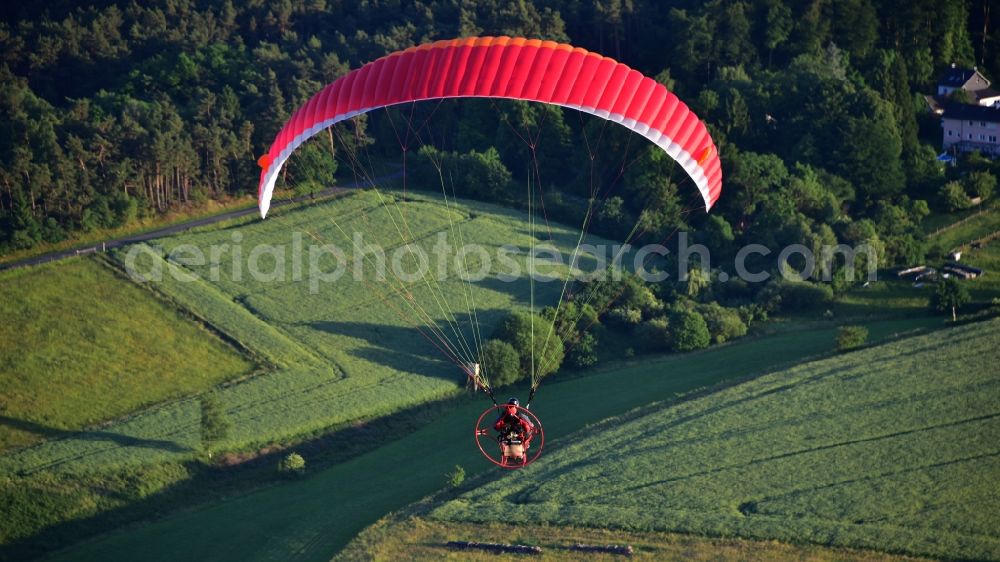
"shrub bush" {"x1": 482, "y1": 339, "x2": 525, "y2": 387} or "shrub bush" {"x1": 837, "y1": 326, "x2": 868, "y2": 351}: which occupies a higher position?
"shrub bush" {"x1": 837, "y1": 326, "x2": 868, "y2": 351}

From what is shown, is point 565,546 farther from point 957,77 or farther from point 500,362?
point 957,77

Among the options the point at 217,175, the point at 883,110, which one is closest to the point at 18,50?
the point at 217,175

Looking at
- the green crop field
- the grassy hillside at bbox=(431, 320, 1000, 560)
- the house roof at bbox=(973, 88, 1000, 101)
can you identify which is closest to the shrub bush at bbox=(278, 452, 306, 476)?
the green crop field

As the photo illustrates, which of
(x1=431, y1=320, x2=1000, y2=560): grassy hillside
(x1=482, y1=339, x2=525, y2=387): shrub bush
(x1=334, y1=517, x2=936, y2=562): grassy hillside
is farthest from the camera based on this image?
(x1=482, y1=339, x2=525, y2=387): shrub bush

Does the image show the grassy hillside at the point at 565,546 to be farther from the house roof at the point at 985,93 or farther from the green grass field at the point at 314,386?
the house roof at the point at 985,93

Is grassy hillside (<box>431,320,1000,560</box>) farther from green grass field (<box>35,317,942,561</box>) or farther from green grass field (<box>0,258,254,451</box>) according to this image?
green grass field (<box>0,258,254,451</box>)

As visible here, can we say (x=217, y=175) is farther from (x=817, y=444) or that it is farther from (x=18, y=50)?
(x=817, y=444)

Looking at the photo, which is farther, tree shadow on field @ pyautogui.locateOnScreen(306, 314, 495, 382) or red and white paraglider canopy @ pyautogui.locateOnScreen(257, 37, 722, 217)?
tree shadow on field @ pyautogui.locateOnScreen(306, 314, 495, 382)

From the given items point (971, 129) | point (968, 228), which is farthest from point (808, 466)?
point (971, 129)

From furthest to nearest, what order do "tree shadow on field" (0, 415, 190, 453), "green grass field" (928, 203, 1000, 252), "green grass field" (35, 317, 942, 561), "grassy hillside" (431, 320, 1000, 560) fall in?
"green grass field" (928, 203, 1000, 252) < "tree shadow on field" (0, 415, 190, 453) < "green grass field" (35, 317, 942, 561) < "grassy hillside" (431, 320, 1000, 560)
